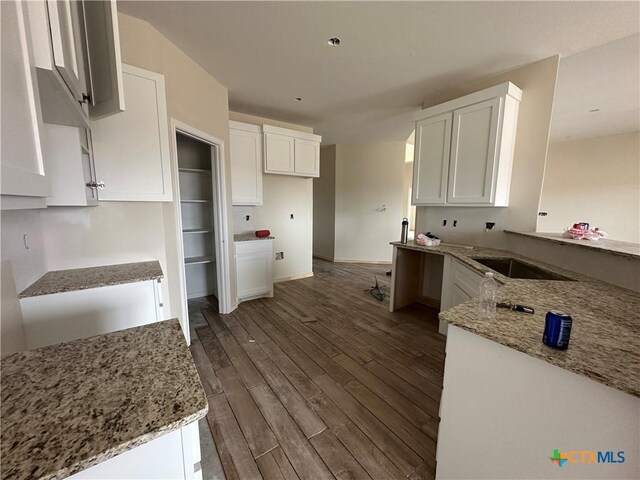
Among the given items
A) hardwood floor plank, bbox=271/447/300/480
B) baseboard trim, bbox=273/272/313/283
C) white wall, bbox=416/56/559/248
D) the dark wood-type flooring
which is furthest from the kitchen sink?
baseboard trim, bbox=273/272/313/283

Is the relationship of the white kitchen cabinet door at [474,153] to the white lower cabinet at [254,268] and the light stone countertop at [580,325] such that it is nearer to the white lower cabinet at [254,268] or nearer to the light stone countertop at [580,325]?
the light stone countertop at [580,325]

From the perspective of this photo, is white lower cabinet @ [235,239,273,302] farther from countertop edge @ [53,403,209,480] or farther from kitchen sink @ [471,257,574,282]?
countertop edge @ [53,403,209,480]

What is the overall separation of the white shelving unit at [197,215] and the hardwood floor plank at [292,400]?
6.27 ft

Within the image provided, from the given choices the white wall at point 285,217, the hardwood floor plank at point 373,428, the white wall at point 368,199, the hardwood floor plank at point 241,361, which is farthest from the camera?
the white wall at point 368,199

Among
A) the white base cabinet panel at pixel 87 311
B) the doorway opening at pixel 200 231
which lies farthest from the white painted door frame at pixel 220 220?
the white base cabinet panel at pixel 87 311

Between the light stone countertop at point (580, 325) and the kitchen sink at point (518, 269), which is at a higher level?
the light stone countertop at point (580, 325)

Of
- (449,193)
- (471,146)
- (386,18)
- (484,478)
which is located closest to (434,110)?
(471,146)

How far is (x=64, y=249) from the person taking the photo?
5.58ft

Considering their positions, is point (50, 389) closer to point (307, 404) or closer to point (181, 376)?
point (181, 376)

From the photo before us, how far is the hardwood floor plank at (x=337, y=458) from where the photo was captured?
51.1 inches

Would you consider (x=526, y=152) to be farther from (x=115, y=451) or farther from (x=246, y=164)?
(x=115, y=451)

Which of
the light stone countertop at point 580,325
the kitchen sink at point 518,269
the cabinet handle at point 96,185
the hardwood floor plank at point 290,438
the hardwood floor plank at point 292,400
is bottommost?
the hardwood floor plank at point 290,438

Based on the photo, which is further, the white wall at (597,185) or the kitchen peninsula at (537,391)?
the white wall at (597,185)

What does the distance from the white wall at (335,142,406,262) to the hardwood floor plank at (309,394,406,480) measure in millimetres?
4231
